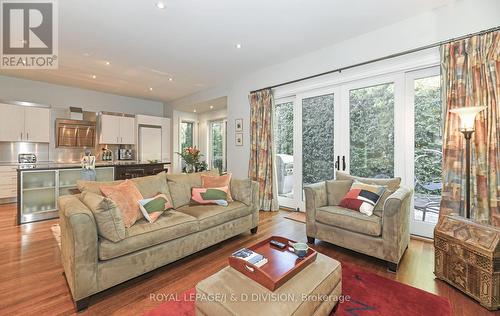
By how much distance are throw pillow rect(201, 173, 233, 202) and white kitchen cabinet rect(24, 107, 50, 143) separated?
4861mm

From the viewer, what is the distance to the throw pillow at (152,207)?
2.30 meters

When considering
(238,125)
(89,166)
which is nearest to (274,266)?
(89,166)

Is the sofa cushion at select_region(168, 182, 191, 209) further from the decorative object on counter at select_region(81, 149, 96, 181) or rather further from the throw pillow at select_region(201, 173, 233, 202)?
the decorative object on counter at select_region(81, 149, 96, 181)

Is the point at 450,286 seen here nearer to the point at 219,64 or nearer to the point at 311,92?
the point at 311,92

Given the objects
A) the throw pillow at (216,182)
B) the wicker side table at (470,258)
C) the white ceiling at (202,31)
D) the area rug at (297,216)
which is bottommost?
the area rug at (297,216)

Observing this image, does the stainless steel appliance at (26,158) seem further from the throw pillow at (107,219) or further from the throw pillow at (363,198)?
the throw pillow at (363,198)

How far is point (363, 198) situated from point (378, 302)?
1122 millimetres

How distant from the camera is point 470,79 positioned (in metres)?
2.51

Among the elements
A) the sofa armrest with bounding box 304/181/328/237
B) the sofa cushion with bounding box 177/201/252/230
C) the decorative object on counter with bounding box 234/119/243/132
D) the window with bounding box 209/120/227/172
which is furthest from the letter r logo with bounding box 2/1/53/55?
the window with bounding box 209/120/227/172

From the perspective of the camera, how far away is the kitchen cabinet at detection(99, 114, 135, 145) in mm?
6223

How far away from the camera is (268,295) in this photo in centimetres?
127

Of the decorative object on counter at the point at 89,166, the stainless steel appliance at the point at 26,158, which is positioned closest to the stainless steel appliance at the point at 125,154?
the stainless steel appliance at the point at 26,158

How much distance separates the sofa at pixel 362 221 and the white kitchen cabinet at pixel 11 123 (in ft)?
21.2

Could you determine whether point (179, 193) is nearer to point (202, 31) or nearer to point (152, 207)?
point (152, 207)
